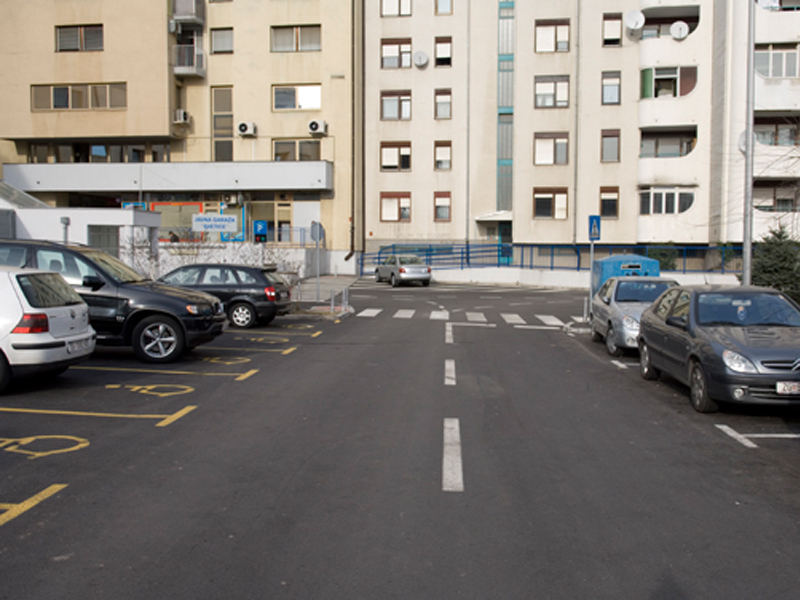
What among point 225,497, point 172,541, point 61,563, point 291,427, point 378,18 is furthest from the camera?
point 378,18

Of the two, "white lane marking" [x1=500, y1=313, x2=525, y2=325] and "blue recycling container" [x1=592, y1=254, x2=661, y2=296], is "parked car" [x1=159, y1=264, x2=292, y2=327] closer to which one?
"white lane marking" [x1=500, y1=313, x2=525, y2=325]

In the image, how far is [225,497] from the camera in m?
5.43

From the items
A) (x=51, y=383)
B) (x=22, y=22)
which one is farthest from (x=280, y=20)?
(x=51, y=383)

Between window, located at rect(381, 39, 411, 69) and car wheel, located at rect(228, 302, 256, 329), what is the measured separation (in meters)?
29.0

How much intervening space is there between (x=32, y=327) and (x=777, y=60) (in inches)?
1456

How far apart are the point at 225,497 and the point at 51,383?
5653mm

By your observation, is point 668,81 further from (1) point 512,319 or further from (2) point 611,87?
(1) point 512,319

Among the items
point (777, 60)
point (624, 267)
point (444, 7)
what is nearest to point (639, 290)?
point (624, 267)

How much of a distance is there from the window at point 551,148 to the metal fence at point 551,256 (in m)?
4.70

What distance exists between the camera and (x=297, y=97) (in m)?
39.8

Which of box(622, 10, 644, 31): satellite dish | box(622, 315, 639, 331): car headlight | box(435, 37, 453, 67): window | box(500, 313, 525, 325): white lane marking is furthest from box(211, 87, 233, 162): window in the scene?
box(622, 315, 639, 331): car headlight

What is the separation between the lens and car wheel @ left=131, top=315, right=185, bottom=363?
38.0ft

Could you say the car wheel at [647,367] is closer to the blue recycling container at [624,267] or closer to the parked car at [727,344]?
the parked car at [727,344]

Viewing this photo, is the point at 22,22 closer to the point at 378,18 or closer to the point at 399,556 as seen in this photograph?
the point at 378,18
